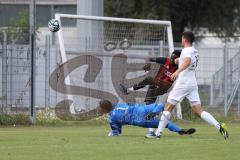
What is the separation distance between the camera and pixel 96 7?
2814 centimetres

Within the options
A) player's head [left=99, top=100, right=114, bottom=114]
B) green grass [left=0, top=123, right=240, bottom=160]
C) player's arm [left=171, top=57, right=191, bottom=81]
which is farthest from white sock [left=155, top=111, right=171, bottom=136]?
player's head [left=99, top=100, right=114, bottom=114]

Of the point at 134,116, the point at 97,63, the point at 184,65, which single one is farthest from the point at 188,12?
the point at 184,65

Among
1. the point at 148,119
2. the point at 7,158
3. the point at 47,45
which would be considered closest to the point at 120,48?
the point at 47,45

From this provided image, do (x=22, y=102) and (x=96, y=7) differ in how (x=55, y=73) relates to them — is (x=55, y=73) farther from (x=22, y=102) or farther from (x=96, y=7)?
(x=96, y=7)

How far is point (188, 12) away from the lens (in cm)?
5297

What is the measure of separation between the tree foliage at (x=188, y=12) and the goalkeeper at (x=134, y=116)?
3135 cm

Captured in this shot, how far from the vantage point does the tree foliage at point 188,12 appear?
5059 centimetres

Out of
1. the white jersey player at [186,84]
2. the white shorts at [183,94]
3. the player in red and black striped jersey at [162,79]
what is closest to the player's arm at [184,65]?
the white jersey player at [186,84]

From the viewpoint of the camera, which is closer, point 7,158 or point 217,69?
point 7,158

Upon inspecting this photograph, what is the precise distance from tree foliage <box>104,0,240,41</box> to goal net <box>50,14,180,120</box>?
874 inches

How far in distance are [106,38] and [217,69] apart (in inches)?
156

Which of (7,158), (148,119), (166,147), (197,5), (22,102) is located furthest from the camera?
(197,5)

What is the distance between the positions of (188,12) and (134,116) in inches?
1392

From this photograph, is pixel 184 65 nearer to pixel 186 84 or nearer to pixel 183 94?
pixel 186 84
